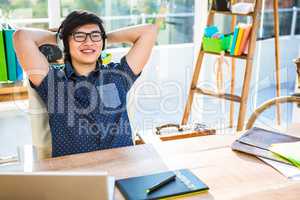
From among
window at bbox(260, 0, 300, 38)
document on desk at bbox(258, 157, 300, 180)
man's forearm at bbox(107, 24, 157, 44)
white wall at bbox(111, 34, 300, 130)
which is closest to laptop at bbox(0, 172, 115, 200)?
document on desk at bbox(258, 157, 300, 180)

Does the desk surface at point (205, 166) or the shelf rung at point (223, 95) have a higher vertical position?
the desk surface at point (205, 166)

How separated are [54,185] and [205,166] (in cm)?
57

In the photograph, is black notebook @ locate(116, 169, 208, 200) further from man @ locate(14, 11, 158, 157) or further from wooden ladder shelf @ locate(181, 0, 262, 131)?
wooden ladder shelf @ locate(181, 0, 262, 131)

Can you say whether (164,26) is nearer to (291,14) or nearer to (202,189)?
(291,14)

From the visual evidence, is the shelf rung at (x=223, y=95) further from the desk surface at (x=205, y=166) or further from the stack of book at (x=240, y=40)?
the desk surface at (x=205, y=166)

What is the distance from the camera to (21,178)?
918 millimetres

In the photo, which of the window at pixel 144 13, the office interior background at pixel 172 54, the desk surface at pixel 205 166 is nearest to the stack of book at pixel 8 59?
the office interior background at pixel 172 54

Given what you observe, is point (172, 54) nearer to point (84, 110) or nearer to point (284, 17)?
point (284, 17)

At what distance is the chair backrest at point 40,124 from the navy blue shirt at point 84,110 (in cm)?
3

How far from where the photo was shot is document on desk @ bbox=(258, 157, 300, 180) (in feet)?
4.13

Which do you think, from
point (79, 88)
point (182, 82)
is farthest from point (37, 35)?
point (182, 82)

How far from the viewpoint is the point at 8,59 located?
2182 mm

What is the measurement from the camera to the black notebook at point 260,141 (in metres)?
1.40

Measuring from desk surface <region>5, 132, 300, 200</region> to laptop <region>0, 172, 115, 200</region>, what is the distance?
21 cm
